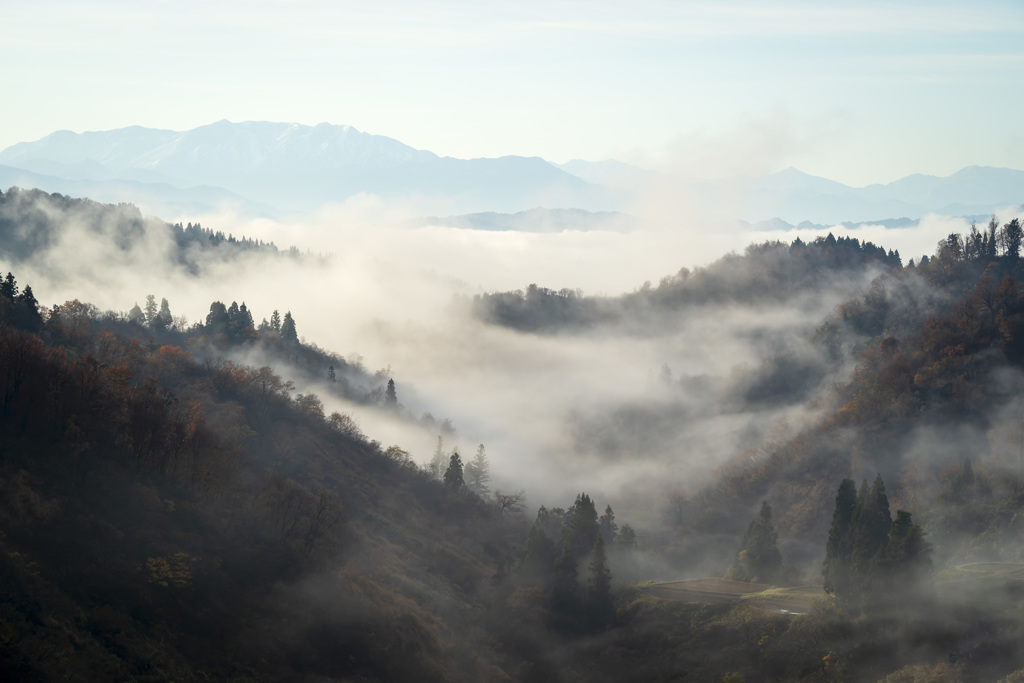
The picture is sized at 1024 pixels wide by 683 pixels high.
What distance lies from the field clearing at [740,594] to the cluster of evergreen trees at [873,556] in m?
4.64

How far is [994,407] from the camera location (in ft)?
536

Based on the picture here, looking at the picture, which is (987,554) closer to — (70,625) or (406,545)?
(406,545)

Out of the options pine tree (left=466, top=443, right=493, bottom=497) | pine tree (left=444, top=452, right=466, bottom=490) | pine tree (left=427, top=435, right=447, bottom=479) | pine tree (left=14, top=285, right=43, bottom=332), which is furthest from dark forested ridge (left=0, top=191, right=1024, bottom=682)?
pine tree (left=466, top=443, right=493, bottom=497)

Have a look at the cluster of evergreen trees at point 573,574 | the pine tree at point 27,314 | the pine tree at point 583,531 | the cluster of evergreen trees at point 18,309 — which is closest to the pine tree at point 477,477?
the cluster of evergreen trees at point 573,574

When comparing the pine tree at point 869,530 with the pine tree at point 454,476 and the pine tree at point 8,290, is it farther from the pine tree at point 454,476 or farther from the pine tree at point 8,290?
the pine tree at point 8,290

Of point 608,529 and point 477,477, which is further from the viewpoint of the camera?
point 477,477

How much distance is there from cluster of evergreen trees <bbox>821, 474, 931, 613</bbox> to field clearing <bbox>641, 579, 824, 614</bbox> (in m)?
4.64

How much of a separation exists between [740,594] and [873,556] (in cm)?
2103

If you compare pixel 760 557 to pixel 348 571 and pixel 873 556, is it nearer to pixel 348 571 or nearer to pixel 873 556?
pixel 873 556

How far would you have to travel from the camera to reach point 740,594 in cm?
9488

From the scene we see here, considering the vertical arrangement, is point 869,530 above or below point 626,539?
above

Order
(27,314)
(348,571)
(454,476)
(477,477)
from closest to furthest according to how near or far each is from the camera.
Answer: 1. (348,571)
2. (27,314)
3. (454,476)
4. (477,477)

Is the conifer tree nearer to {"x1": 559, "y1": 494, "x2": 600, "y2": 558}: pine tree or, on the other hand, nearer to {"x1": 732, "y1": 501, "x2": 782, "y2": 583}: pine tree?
{"x1": 559, "y1": 494, "x2": 600, "y2": 558}: pine tree

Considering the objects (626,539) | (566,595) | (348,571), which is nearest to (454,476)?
(626,539)
